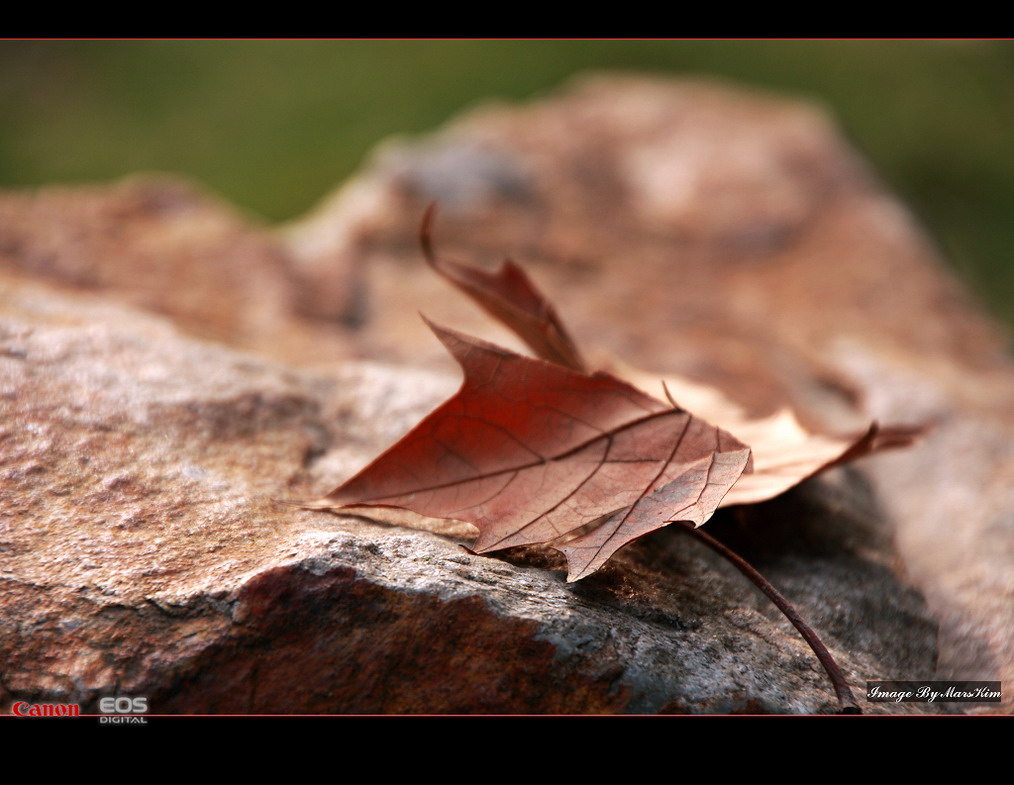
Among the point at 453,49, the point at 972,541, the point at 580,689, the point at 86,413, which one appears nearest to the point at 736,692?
the point at 580,689

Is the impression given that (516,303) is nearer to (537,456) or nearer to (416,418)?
(416,418)

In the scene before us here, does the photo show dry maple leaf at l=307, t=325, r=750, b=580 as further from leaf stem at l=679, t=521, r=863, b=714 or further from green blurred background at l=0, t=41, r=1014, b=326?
green blurred background at l=0, t=41, r=1014, b=326

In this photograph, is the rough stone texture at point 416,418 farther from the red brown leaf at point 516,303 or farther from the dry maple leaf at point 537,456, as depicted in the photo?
the red brown leaf at point 516,303

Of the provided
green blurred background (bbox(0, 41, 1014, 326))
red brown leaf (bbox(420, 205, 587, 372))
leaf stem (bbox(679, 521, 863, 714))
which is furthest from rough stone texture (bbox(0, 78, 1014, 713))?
green blurred background (bbox(0, 41, 1014, 326))

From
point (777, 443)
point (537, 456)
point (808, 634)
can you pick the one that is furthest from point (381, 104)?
point (808, 634)

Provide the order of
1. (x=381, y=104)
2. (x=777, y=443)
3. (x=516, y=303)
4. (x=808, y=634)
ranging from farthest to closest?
(x=381, y=104)
(x=516, y=303)
(x=777, y=443)
(x=808, y=634)

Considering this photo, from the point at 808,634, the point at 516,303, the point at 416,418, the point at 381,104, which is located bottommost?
the point at 808,634
